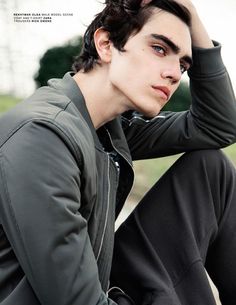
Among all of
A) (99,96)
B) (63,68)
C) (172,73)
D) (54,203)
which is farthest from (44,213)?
(63,68)

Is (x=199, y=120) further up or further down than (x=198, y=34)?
further down

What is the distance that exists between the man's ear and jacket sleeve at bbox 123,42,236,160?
317 millimetres

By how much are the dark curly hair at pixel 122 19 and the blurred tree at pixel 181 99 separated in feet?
3.77

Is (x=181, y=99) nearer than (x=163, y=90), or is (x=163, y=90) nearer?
(x=163, y=90)

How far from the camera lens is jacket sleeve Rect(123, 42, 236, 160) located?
176 centimetres

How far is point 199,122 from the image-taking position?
1.84m

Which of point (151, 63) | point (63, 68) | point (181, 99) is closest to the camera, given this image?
point (151, 63)

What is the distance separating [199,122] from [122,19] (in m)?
0.47

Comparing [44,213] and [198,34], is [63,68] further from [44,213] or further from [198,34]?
[44,213]

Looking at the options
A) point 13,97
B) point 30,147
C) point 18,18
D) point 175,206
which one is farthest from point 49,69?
point 30,147

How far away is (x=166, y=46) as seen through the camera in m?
1.51

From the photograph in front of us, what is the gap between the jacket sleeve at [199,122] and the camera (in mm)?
1765

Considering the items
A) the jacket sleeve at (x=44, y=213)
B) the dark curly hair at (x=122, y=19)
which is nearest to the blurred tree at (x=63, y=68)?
the dark curly hair at (x=122, y=19)

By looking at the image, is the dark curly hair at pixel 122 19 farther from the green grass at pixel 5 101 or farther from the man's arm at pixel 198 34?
the green grass at pixel 5 101
